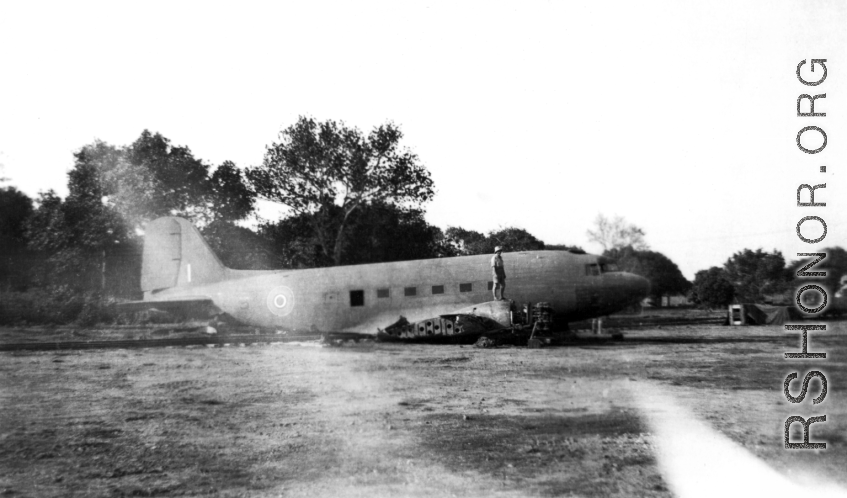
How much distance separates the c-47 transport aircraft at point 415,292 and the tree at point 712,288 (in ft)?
43.4

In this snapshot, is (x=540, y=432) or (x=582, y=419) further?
(x=582, y=419)

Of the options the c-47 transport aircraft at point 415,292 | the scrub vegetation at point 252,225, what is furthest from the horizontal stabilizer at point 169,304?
the scrub vegetation at point 252,225

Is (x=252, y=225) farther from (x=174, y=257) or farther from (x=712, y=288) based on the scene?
(x=712, y=288)

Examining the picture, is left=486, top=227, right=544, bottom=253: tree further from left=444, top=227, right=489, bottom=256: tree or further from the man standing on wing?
the man standing on wing

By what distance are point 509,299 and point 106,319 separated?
71.8ft

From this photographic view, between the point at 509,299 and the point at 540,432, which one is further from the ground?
the point at 509,299

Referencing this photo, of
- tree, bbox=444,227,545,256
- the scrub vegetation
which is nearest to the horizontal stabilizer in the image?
the scrub vegetation

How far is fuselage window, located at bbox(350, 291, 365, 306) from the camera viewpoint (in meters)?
20.8

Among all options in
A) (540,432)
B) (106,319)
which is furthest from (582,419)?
(106,319)

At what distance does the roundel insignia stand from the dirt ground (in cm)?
825

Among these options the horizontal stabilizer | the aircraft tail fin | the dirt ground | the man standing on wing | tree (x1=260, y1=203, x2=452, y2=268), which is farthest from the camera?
tree (x1=260, y1=203, x2=452, y2=268)

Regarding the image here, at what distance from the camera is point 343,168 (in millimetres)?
24016

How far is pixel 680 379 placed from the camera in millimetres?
10547

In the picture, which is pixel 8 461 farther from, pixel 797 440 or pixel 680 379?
pixel 680 379
